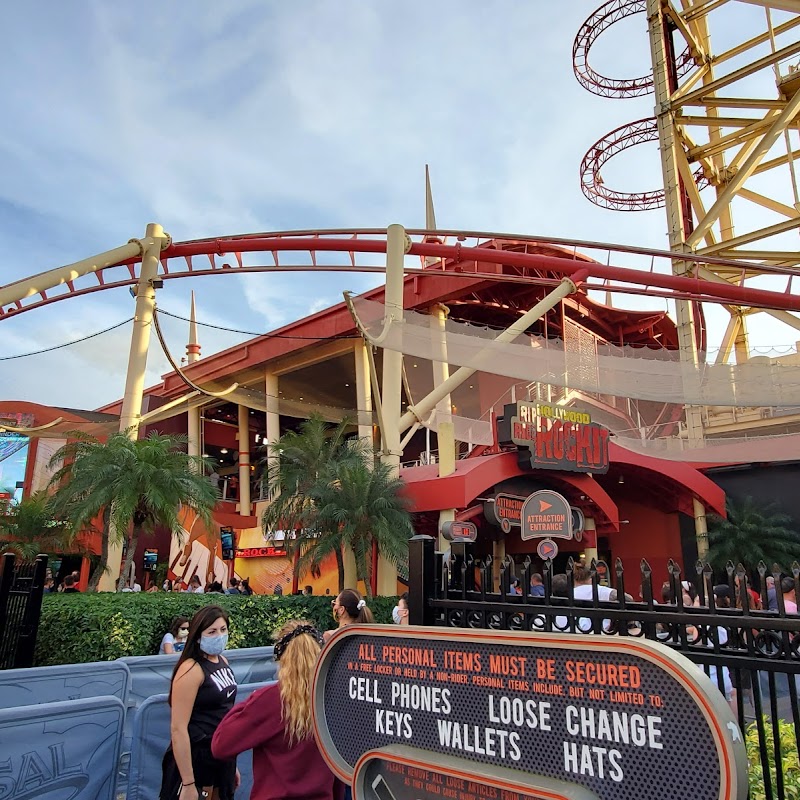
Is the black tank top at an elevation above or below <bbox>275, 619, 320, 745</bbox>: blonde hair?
below

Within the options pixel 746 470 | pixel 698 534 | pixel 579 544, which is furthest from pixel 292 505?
pixel 746 470

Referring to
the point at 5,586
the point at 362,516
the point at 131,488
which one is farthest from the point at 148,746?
the point at 362,516

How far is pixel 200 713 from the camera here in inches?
141

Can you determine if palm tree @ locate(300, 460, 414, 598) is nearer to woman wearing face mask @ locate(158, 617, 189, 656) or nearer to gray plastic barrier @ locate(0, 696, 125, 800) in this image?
woman wearing face mask @ locate(158, 617, 189, 656)

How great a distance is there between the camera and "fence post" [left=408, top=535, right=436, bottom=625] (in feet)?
9.68

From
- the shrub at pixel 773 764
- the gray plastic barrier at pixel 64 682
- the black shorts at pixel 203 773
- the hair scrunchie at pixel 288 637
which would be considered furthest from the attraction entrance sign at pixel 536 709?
the gray plastic barrier at pixel 64 682

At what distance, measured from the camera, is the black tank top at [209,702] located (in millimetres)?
3570

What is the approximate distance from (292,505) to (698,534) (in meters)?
11.8

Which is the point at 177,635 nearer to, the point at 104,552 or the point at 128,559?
the point at 128,559

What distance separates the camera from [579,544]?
21.8m

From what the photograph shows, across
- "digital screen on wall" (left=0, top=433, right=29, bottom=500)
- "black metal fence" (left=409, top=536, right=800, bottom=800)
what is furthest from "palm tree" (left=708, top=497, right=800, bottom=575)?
"digital screen on wall" (left=0, top=433, right=29, bottom=500)

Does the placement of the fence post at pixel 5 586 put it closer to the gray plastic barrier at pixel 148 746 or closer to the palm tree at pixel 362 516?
the gray plastic barrier at pixel 148 746

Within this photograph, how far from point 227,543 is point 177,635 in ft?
63.4

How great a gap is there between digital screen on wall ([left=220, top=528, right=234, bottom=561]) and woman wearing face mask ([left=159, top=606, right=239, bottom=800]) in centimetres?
2237
